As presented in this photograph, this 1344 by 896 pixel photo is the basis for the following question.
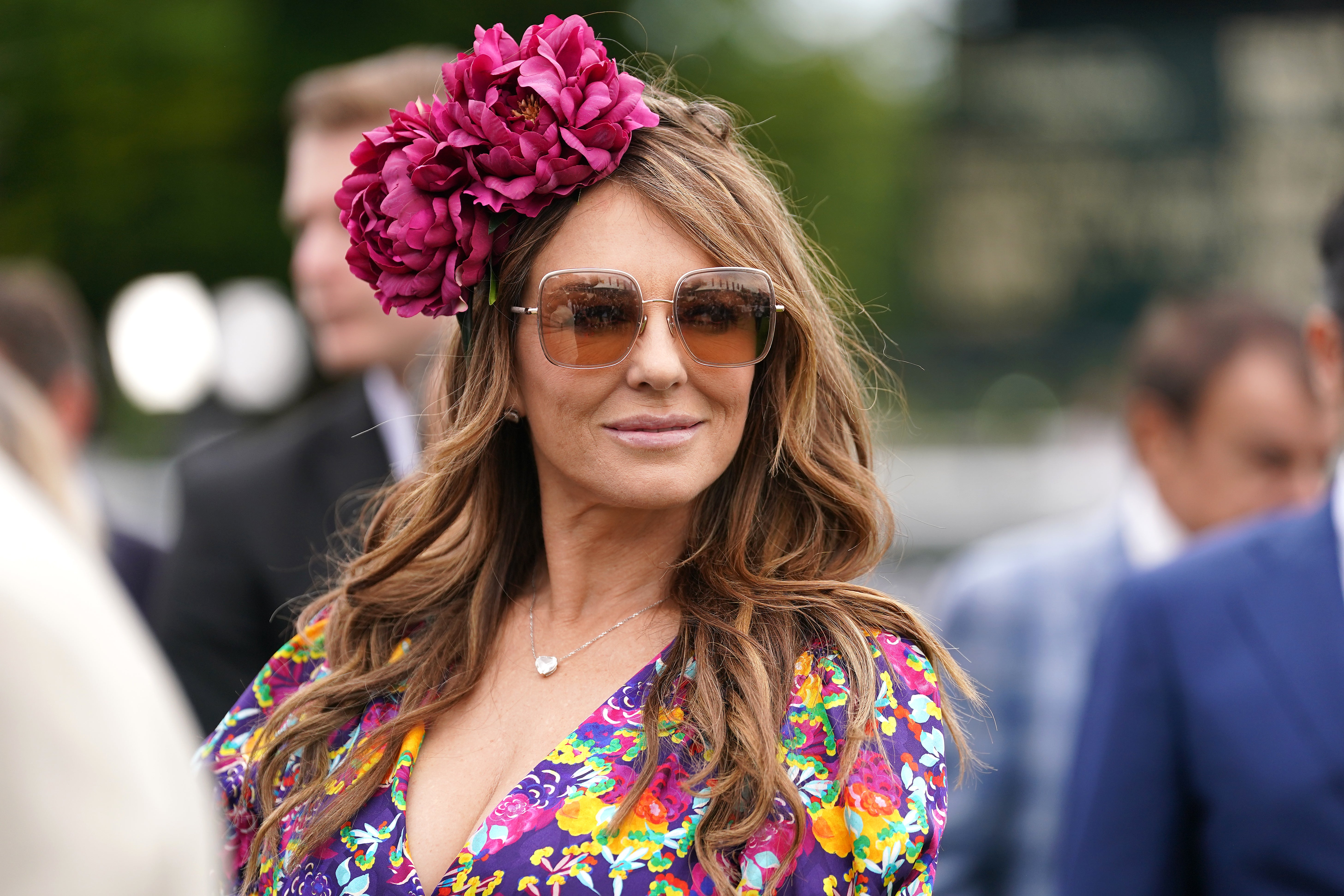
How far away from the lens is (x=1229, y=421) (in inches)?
179

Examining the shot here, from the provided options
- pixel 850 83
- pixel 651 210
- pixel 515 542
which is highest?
pixel 651 210

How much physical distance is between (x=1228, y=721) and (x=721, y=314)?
1.32m

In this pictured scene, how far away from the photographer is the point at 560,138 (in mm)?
2059

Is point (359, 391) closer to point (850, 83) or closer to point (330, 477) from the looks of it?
point (330, 477)

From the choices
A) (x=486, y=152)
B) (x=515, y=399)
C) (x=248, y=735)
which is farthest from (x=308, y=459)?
(x=486, y=152)

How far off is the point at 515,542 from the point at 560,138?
648 mm

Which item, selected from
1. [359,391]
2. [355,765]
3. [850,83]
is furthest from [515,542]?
[850,83]

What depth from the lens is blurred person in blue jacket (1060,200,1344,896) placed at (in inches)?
102

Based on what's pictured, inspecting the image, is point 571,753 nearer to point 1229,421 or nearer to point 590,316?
point 590,316

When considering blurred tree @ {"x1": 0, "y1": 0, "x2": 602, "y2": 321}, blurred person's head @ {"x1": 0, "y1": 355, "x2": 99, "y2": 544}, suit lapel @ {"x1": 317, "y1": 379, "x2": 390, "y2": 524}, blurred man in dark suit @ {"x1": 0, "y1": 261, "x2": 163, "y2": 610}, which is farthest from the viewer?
blurred tree @ {"x1": 0, "y1": 0, "x2": 602, "y2": 321}

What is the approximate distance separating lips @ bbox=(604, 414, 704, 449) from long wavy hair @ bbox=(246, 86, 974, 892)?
0.47ft

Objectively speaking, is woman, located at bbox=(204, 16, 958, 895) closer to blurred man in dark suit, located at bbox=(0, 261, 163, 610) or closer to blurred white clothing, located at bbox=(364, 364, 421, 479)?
blurred white clothing, located at bbox=(364, 364, 421, 479)

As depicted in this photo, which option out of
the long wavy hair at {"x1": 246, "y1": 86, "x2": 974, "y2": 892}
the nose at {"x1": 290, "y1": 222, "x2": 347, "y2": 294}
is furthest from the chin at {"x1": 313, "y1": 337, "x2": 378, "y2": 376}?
the long wavy hair at {"x1": 246, "y1": 86, "x2": 974, "y2": 892}

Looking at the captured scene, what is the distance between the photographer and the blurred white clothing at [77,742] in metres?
1.01
